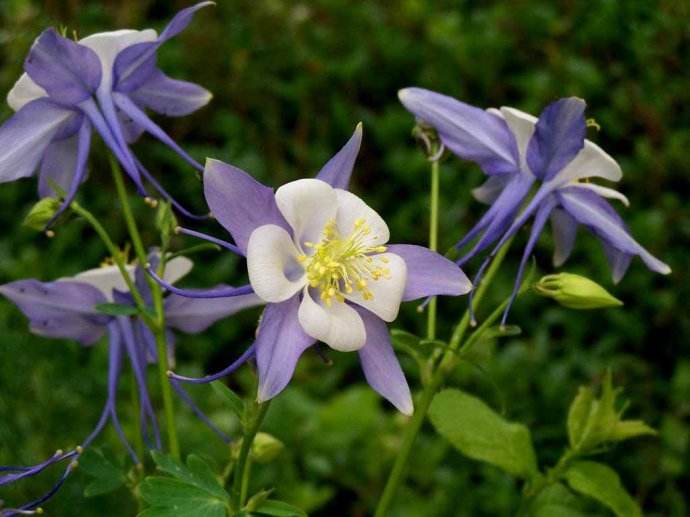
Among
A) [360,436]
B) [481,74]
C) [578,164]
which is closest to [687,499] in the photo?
[360,436]

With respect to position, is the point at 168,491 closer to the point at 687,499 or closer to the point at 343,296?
the point at 343,296

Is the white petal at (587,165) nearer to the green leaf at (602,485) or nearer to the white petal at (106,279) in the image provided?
the green leaf at (602,485)

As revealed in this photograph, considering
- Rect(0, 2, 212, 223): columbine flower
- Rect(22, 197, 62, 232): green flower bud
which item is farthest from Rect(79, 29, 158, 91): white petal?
Rect(22, 197, 62, 232): green flower bud

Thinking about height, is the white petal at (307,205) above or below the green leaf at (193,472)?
above

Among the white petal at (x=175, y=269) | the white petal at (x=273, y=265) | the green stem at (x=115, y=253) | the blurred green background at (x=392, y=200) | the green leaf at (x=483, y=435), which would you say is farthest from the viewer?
the blurred green background at (x=392, y=200)

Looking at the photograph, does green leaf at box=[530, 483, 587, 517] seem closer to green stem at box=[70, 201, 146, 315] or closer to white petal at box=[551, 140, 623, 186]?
white petal at box=[551, 140, 623, 186]

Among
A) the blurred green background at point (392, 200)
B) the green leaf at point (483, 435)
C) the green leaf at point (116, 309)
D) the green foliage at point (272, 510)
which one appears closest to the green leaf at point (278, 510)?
the green foliage at point (272, 510)
